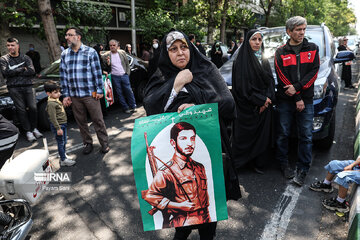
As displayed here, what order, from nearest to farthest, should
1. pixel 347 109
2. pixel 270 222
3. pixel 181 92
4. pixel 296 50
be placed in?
pixel 181 92 → pixel 270 222 → pixel 296 50 → pixel 347 109

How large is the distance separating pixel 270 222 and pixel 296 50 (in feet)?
6.66

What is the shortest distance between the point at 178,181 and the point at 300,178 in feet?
7.87

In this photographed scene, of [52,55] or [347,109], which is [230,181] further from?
[52,55]

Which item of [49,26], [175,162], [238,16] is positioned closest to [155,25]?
[49,26]

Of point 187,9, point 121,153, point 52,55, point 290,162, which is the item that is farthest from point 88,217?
point 187,9

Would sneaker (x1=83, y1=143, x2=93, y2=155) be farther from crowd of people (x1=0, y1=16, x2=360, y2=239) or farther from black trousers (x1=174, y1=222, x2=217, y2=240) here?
black trousers (x1=174, y1=222, x2=217, y2=240)

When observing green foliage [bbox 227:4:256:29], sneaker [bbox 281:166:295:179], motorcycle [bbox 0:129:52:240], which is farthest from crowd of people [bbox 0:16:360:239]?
green foliage [bbox 227:4:256:29]

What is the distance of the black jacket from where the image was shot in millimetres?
5016

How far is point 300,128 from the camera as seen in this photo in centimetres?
345

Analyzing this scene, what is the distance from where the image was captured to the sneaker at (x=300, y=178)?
3466 mm

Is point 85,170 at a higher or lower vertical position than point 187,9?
lower

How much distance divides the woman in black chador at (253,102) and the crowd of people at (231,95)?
1cm

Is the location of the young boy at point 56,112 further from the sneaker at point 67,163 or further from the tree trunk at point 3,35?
the tree trunk at point 3,35

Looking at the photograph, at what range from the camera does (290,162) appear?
162 inches
